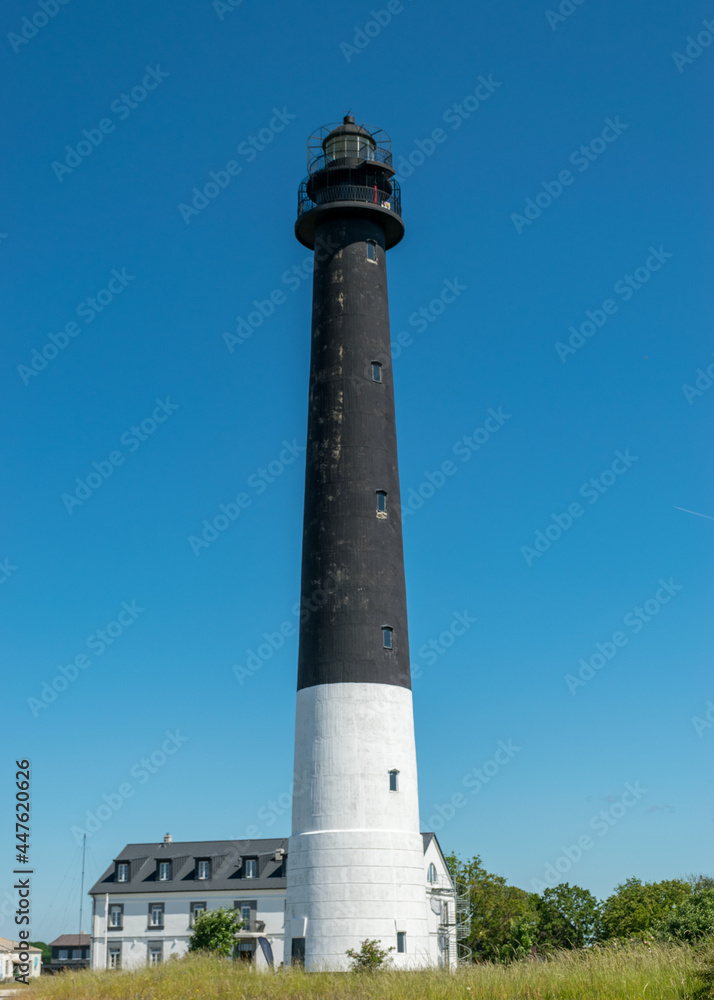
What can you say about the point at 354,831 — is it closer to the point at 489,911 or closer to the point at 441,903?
the point at 441,903

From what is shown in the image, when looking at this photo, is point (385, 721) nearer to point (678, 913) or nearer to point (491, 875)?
point (678, 913)

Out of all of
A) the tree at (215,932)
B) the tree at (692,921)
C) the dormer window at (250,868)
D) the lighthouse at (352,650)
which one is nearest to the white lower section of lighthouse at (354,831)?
the lighthouse at (352,650)

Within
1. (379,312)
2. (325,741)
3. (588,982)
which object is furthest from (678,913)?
(379,312)

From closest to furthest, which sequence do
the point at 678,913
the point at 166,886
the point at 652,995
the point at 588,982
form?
the point at 652,995 < the point at 588,982 < the point at 678,913 < the point at 166,886

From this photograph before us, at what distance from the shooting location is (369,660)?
33.5 metres

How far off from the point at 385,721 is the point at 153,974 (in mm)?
9919

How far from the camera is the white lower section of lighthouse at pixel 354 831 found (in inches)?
1254

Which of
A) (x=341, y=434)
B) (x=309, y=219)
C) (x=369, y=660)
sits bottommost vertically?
(x=369, y=660)

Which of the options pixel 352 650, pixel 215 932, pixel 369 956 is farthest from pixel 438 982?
pixel 215 932

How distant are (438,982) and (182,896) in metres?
56.3

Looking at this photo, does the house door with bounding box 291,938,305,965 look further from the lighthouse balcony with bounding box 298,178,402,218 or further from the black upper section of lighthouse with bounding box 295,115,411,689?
the lighthouse balcony with bounding box 298,178,402,218

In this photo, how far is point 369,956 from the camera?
3075 centimetres

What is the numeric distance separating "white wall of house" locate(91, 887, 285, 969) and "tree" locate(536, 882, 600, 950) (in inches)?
792

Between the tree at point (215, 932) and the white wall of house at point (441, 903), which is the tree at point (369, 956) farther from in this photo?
the tree at point (215, 932)
